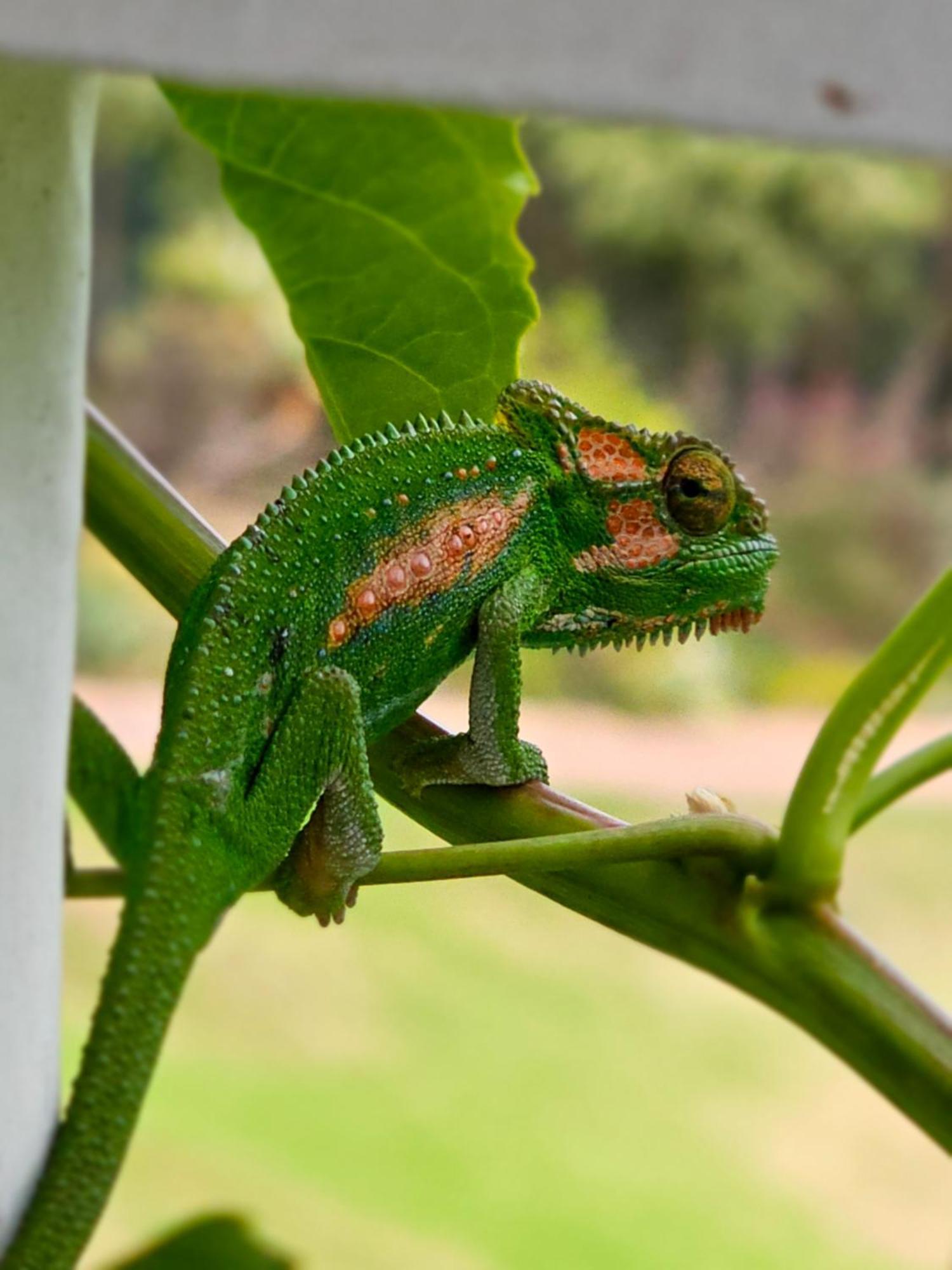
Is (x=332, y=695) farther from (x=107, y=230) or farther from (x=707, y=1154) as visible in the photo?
(x=107, y=230)

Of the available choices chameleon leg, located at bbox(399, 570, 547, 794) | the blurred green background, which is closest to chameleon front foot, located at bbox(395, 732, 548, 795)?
chameleon leg, located at bbox(399, 570, 547, 794)

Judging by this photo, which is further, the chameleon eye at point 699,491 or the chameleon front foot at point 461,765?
the chameleon eye at point 699,491

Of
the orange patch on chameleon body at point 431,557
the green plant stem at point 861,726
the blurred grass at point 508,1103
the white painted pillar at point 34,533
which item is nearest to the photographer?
the white painted pillar at point 34,533

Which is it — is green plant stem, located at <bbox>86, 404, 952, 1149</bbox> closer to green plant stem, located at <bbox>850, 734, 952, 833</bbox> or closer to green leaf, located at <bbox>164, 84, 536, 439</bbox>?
green plant stem, located at <bbox>850, 734, 952, 833</bbox>

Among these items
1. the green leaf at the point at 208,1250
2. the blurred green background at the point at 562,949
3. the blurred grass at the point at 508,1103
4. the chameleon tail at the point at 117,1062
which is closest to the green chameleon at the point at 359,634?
the chameleon tail at the point at 117,1062

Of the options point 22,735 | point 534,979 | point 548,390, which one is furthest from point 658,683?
point 22,735

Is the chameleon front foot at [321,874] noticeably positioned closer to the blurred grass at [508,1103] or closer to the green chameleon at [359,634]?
the green chameleon at [359,634]

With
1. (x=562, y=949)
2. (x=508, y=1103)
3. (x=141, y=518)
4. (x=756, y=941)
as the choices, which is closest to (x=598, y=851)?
(x=756, y=941)

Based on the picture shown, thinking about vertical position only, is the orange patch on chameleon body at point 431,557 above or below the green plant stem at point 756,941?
above
